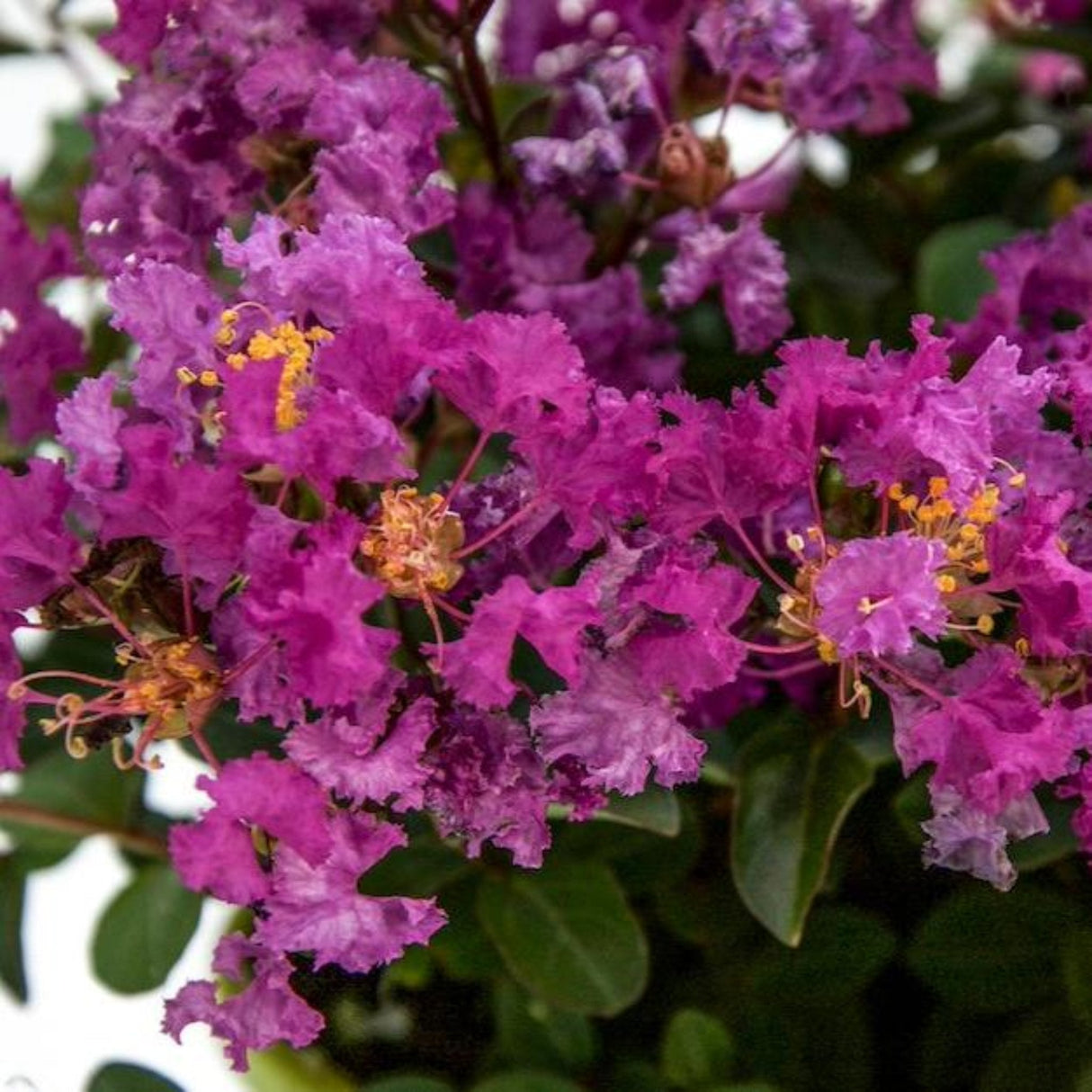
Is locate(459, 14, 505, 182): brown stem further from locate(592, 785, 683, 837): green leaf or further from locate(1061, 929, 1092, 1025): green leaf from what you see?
locate(1061, 929, 1092, 1025): green leaf

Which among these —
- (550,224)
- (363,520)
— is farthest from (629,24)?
(363,520)

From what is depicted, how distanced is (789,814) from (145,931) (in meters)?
0.39

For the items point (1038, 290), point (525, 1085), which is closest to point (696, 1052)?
point (525, 1085)

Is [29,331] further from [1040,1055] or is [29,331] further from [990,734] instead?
[1040,1055]

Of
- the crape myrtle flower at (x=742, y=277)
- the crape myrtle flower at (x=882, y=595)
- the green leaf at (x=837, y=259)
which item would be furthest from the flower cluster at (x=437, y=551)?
the green leaf at (x=837, y=259)

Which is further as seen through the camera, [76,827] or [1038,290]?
[76,827]

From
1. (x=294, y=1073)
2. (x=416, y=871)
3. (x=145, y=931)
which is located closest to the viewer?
(x=416, y=871)

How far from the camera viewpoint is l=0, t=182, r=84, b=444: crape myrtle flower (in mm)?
A: 761

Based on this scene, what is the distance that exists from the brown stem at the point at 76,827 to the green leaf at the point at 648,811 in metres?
0.34

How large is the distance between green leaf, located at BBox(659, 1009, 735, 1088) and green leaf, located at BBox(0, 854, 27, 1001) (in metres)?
0.39

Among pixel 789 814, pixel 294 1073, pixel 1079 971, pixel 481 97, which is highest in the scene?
pixel 481 97

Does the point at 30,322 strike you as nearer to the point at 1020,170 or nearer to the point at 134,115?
the point at 134,115

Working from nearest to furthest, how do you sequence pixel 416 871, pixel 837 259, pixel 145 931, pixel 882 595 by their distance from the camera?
pixel 882 595
pixel 416 871
pixel 145 931
pixel 837 259

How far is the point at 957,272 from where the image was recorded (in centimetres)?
94
